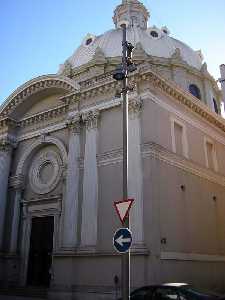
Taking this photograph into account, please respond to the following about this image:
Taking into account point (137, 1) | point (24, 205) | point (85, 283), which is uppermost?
point (137, 1)

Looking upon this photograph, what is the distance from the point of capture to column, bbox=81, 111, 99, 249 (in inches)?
675

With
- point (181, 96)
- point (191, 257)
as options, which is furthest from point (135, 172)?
point (181, 96)

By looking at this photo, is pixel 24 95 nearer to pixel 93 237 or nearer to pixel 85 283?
pixel 93 237

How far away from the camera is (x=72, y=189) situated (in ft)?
61.2

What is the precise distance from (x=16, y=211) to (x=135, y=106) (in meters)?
9.76

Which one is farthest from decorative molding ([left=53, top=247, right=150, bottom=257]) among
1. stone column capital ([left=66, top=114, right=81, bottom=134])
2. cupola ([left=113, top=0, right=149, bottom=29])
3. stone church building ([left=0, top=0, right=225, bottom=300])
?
cupola ([left=113, top=0, right=149, bottom=29])

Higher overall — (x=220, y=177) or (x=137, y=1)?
(x=137, y=1)

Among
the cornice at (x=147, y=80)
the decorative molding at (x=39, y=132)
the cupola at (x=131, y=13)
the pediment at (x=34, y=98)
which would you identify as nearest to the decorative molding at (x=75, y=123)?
the decorative molding at (x=39, y=132)

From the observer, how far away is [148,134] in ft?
56.2

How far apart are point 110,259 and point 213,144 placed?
11.0m

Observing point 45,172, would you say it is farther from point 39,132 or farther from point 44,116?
point 44,116

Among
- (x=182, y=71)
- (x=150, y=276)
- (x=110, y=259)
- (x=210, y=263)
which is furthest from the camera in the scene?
(x=182, y=71)

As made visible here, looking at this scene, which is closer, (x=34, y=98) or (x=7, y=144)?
(x=7, y=144)

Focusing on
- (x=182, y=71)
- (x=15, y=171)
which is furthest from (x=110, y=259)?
(x=182, y=71)
